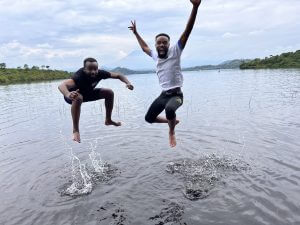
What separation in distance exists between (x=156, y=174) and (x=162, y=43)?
5.92m

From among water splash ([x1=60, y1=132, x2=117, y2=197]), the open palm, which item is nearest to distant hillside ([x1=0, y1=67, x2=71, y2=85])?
water splash ([x1=60, y1=132, x2=117, y2=197])

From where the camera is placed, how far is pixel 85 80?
10.6 metres

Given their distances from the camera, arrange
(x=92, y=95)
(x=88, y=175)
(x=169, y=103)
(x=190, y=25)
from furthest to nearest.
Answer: (x=88, y=175) → (x=92, y=95) → (x=169, y=103) → (x=190, y=25)

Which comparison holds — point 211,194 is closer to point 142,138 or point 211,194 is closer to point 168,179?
point 168,179

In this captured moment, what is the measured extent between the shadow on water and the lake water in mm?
39

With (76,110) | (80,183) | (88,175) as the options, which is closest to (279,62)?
(88,175)

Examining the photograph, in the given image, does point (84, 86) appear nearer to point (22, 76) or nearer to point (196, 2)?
point (196, 2)

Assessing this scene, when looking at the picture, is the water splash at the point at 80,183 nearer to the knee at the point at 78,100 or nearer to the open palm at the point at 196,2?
the knee at the point at 78,100

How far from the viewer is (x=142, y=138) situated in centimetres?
2025

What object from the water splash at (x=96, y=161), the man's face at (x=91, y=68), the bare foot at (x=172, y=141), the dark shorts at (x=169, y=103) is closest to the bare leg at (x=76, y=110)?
the man's face at (x=91, y=68)

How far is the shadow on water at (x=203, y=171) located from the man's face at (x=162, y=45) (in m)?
4.90

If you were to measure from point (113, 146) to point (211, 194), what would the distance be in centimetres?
843

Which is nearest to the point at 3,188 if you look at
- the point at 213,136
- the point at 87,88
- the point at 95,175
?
the point at 95,175

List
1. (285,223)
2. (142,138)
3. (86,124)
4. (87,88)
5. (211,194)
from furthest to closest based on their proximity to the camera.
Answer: (86,124)
(142,138)
(211,194)
(87,88)
(285,223)
